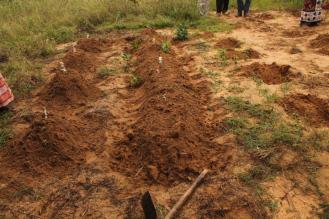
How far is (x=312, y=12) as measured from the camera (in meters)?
7.80

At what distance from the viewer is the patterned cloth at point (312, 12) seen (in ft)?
25.5

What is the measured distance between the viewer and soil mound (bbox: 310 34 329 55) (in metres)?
6.29

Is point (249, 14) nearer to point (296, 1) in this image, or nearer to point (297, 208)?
point (296, 1)

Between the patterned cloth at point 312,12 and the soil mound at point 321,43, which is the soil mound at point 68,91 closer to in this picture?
the soil mound at point 321,43

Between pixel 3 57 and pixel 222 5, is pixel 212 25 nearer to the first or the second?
pixel 222 5

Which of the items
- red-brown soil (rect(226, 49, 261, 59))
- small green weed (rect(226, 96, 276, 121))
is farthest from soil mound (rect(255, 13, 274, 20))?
small green weed (rect(226, 96, 276, 121))

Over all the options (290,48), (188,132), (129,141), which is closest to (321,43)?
(290,48)

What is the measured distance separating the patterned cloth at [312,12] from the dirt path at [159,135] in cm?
122

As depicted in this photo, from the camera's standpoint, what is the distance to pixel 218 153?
12.3ft

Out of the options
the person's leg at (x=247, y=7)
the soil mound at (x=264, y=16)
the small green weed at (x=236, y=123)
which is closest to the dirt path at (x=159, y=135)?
the small green weed at (x=236, y=123)

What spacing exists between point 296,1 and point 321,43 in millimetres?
4196

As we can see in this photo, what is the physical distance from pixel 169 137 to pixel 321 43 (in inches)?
174

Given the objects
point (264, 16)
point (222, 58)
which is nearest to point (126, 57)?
point (222, 58)

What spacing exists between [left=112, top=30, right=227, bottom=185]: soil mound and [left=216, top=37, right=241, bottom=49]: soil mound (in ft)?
6.52
